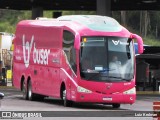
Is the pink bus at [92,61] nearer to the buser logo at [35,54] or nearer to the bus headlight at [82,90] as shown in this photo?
the bus headlight at [82,90]

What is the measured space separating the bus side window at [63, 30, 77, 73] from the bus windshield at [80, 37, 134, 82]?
1.52ft

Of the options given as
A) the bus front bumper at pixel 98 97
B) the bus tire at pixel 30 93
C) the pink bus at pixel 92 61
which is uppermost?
the pink bus at pixel 92 61

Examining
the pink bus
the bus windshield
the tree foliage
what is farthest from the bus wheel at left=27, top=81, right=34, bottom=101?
the tree foliage

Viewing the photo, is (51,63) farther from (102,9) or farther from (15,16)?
(15,16)

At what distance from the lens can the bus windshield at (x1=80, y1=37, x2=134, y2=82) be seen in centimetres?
2645

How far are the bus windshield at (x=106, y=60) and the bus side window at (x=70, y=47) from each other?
46 centimetres

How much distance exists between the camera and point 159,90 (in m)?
42.9

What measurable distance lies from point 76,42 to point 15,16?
318ft

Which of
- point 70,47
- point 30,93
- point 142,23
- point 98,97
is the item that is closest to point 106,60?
point 98,97

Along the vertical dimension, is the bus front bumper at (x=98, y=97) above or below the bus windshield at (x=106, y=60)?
below

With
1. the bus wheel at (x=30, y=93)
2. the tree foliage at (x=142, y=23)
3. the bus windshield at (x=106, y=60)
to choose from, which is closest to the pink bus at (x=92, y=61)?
the bus windshield at (x=106, y=60)

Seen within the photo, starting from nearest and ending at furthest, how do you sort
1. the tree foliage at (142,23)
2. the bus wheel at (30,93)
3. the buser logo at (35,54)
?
→ 1. the buser logo at (35,54)
2. the bus wheel at (30,93)
3. the tree foliage at (142,23)

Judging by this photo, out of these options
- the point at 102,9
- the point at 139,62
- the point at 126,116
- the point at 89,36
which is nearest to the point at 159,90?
the point at 139,62

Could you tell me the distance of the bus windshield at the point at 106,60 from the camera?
2645 cm
